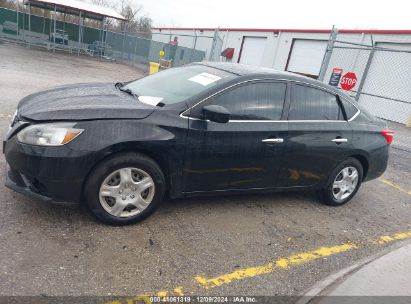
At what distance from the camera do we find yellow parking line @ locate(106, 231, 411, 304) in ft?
9.36

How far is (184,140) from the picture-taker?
360cm

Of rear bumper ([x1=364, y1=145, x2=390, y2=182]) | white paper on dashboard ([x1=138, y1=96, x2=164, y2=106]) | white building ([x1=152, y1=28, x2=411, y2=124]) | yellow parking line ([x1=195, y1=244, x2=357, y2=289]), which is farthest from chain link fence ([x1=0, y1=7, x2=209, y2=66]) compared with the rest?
yellow parking line ([x1=195, y1=244, x2=357, y2=289])

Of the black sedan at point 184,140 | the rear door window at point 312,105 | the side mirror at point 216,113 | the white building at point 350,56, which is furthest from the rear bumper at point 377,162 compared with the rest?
the white building at point 350,56

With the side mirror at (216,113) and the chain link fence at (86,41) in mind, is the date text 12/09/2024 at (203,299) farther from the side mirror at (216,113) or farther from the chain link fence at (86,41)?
the chain link fence at (86,41)

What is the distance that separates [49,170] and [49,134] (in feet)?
0.99

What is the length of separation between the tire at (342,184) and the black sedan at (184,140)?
0.02 m

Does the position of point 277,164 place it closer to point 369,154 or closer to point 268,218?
point 268,218

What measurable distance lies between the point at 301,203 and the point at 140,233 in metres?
2.41

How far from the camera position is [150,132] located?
3.43 meters

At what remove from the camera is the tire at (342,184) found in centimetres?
487

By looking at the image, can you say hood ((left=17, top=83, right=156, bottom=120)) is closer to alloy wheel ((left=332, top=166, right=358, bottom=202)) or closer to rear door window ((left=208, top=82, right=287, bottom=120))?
rear door window ((left=208, top=82, right=287, bottom=120))

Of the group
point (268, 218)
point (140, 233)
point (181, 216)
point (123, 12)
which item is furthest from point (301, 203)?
point (123, 12)

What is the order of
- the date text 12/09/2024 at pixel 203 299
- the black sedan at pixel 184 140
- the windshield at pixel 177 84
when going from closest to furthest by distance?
the date text 12/09/2024 at pixel 203 299
the black sedan at pixel 184 140
the windshield at pixel 177 84

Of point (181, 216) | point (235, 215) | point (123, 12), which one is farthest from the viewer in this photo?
point (123, 12)
